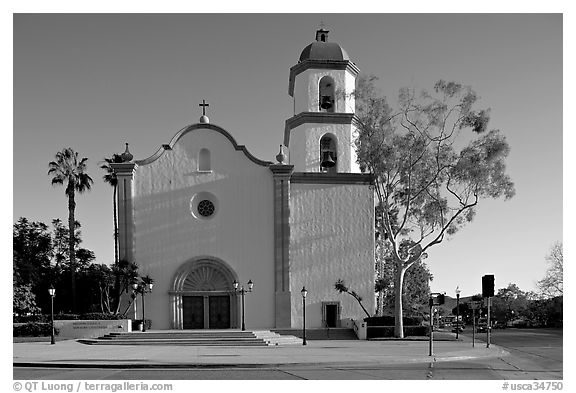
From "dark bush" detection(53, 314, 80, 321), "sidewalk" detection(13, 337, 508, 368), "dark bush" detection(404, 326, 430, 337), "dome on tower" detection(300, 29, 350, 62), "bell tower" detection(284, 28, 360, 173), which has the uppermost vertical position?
"dome on tower" detection(300, 29, 350, 62)

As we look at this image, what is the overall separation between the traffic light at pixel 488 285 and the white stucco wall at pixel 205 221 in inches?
589

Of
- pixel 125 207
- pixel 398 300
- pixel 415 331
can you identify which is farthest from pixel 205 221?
pixel 415 331

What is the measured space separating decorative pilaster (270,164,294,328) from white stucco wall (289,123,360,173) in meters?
1.29

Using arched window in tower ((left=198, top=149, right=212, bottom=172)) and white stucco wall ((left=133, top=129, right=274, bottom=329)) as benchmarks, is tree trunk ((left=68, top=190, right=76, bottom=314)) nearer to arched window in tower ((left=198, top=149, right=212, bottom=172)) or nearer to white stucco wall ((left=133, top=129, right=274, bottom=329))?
white stucco wall ((left=133, top=129, right=274, bottom=329))

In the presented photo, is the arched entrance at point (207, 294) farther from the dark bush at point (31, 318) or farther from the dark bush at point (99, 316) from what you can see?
the dark bush at point (31, 318)

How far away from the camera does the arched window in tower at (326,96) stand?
38656 mm

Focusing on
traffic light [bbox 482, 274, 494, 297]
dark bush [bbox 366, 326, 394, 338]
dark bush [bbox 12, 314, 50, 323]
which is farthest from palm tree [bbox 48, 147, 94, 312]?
traffic light [bbox 482, 274, 494, 297]

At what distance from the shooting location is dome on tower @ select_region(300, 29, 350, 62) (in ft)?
126

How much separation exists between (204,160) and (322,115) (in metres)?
7.24

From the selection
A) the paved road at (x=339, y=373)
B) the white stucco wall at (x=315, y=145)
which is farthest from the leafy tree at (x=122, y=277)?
the paved road at (x=339, y=373)

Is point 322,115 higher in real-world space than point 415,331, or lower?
higher

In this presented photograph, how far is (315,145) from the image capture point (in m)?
38.3

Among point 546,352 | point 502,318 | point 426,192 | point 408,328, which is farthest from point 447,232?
point 502,318

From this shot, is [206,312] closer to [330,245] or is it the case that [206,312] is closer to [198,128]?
[330,245]
